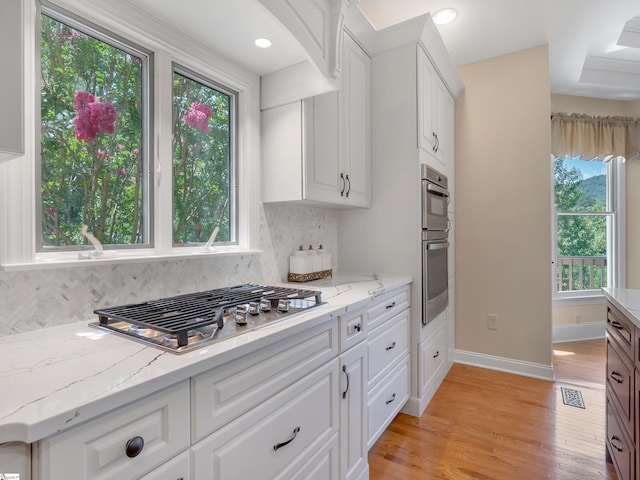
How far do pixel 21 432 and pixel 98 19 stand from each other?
1414mm

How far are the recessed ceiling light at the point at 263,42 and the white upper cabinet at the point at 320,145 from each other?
318mm

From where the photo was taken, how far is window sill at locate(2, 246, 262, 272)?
3.54 ft

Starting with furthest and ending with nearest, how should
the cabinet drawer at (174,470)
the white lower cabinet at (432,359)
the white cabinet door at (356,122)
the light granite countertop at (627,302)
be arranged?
the white lower cabinet at (432,359), the white cabinet door at (356,122), the light granite countertop at (627,302), the cabinet drawer at (174,470)

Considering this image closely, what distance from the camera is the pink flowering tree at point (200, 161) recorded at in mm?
1657

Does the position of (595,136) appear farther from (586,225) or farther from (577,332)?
(577,332)

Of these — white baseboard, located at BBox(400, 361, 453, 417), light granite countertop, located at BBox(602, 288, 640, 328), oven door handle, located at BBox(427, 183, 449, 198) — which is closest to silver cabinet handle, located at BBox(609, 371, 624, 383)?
light granite countertop, located at BBox(602, 288, 640, 328)

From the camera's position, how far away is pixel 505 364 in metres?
3.02

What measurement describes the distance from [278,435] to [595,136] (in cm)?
436

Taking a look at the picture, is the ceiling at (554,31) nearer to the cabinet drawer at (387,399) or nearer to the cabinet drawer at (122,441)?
the cabinet drawer at (387,399)

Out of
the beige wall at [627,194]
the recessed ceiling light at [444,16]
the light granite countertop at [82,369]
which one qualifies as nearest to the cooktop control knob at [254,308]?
the light granite countertop at [82,369]

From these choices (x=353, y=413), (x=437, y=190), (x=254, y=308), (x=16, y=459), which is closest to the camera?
(x=16, y=459)

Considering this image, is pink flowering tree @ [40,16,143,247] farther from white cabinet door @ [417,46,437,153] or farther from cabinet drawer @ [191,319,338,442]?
white cabinet door @ [417,46,437,153]

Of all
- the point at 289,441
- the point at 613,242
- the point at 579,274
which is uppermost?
the point at 613,242

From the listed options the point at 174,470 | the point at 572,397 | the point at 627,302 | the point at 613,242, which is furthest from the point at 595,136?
the point at 174,470
